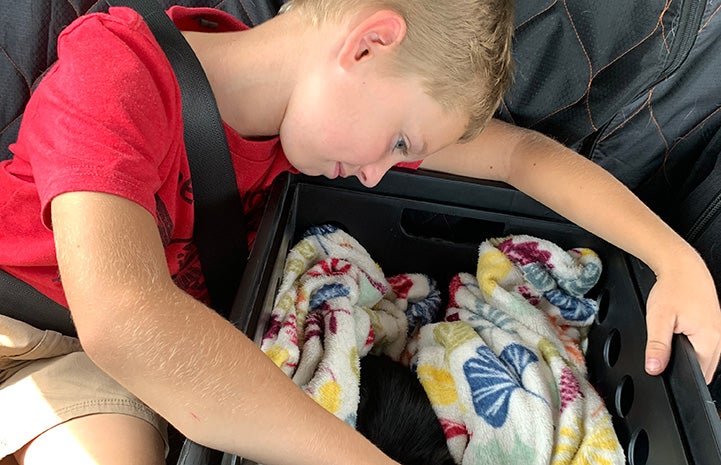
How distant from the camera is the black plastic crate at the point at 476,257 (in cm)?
76

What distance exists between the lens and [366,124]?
77 centimetres

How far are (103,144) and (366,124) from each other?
0.28 meters

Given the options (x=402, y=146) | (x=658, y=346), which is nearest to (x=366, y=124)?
(x=402, y=146)

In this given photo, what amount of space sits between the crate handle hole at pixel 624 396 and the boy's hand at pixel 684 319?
0.29 ft

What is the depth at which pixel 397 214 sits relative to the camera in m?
1.08

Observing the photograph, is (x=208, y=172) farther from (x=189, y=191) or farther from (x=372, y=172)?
(x=372, y=172)

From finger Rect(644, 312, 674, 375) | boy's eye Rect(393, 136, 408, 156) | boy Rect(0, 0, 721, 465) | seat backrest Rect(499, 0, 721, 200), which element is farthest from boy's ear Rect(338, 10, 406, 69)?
finger Rect(644, 312, 674, 375)

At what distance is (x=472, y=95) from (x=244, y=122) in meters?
0.28

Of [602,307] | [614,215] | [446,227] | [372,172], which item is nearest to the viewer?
[372,172]

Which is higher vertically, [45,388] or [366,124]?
[366,124]

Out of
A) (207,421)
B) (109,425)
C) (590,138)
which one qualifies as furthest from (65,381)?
(590,138)

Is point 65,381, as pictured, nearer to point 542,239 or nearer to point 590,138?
point 542,239

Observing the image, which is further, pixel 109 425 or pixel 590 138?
pixel 590 138

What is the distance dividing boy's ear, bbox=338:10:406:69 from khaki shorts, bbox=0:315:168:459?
0.46 meters
